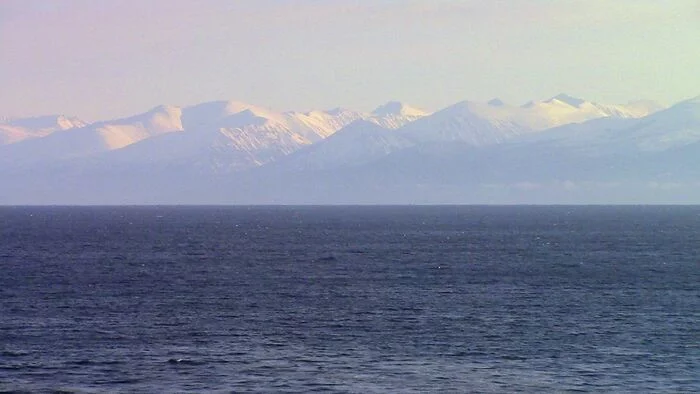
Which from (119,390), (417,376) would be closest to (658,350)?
(417,376)

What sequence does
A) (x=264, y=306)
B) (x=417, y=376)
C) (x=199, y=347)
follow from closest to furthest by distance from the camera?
(x=417, y=376) → (x=199, y=347) → (x=264, y=306)

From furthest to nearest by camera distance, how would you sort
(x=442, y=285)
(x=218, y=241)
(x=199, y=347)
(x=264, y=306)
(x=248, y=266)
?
(x=218, y=241) → (x=248, y=266) → (x=442, y=285) → (x=264, y=306) → (x=199, y=347)

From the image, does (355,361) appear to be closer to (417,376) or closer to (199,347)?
(417,376)

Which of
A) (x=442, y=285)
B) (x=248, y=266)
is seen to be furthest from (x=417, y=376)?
(x=248, y=266)

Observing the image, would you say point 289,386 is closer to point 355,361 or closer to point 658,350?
point 355,361

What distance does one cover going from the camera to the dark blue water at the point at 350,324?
56.6m

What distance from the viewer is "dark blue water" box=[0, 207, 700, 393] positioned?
56.6 meters

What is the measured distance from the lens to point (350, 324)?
74.6 meters

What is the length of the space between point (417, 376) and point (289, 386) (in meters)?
7.04

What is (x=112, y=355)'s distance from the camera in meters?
62.3

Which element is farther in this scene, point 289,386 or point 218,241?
point 218,241

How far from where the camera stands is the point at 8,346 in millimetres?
64812

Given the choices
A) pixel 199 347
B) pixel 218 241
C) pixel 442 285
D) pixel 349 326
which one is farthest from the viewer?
pixel 218 241

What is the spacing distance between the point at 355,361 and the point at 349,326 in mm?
12700
